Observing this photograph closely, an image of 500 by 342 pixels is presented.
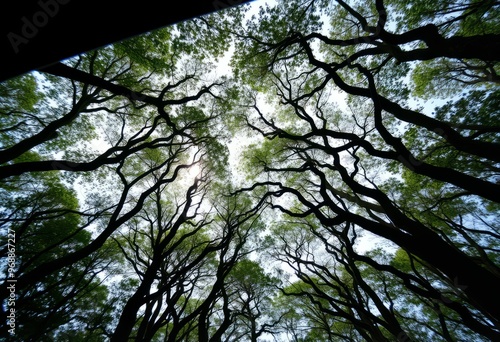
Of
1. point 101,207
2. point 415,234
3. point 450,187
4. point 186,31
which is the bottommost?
point 415,234

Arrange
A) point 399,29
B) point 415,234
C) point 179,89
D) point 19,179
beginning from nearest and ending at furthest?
1. point 415,234
2. point 399,29
3. point 179,89
4. point 19,179

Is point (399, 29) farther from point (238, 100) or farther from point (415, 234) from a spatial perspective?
point (415, 234)

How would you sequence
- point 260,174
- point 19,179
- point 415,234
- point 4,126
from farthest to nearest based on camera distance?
1. point 260,174
2. point 19,179
3. point 4,126
4. point 415,234

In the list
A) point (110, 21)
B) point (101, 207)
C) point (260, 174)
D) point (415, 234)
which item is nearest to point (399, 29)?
point (415, 234)

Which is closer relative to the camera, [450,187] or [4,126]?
[4,126]

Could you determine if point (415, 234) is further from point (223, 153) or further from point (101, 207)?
point (101, 207)

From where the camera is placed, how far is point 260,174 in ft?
40.2

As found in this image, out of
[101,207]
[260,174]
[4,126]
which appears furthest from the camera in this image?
[260,174]

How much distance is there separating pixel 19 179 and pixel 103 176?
3916 mm

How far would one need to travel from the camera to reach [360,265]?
15.0 meters

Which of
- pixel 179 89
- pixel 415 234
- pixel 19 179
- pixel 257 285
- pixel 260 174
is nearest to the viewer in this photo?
pixel 415 234

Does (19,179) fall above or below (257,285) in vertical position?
above

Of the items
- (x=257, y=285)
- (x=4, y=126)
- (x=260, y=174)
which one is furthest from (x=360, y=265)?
(x=4, y=126)

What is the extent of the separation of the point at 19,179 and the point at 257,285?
15.4m
